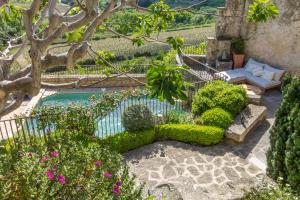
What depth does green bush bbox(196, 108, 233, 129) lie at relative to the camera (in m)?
8.29

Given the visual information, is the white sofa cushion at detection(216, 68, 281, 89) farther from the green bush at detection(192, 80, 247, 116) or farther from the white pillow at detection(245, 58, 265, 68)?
the green bush at detection(192, 80, 247, 116)

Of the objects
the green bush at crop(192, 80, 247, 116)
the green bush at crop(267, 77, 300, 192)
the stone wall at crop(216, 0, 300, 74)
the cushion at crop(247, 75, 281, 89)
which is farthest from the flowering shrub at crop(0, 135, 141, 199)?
the stone wall at crop(216, 0, 300, 74)

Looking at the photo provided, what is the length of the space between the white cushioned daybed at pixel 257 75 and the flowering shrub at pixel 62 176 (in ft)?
24.3

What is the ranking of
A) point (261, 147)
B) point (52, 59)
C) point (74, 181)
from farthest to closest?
point (261, 147) < point (74, 181) < point (52, 59)

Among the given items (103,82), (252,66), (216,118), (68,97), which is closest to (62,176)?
(216,118)

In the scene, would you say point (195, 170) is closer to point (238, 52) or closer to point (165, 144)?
point (165, 144)

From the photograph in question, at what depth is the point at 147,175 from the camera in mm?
7062

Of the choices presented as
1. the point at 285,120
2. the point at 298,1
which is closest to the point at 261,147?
the point at 285,120

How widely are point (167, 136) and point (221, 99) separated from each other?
2.07 m

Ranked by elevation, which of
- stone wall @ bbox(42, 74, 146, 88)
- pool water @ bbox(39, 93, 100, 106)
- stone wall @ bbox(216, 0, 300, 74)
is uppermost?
stone wall @ bbox(216, 0, 300, 74)

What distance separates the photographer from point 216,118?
27.4 feet

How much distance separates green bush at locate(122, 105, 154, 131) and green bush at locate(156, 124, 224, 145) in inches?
19.4

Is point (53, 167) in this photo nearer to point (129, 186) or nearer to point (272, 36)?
point (129, 186)

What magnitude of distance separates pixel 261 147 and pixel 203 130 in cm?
170
